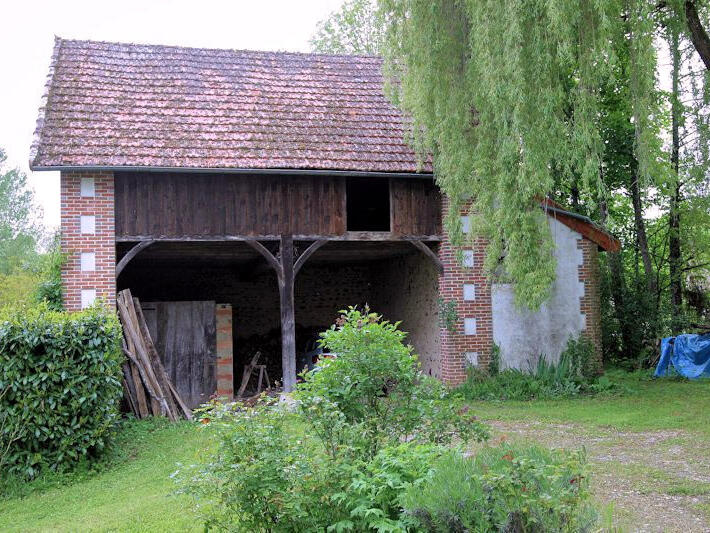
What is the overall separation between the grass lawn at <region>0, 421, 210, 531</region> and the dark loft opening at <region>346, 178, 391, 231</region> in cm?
686

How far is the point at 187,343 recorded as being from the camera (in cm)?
1226

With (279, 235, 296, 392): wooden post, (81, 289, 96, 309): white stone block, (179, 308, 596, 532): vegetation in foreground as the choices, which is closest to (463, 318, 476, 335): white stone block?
(279, 235, 296, 392): wooden post

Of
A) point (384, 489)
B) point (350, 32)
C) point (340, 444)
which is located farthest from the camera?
point (350, 32)

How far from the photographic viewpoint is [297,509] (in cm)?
368

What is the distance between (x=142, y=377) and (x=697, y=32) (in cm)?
857

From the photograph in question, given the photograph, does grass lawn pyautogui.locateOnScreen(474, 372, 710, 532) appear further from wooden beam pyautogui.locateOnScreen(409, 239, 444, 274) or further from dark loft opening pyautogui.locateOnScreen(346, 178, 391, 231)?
dark loft opening pyautogui.locateOnScreen(346, 178, 391, 231)

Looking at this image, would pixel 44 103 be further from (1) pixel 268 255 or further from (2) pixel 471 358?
(2) pixel 471 358

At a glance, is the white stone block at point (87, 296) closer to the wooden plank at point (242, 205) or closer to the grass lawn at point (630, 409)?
the wooden plank at point (242, 205)

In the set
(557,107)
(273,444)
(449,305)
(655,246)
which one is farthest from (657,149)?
(655,246)

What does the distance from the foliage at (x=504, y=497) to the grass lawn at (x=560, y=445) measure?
4.99ft

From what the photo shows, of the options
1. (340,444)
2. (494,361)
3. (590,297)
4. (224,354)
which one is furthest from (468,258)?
(340,444)

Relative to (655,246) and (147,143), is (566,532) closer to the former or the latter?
(147,143)

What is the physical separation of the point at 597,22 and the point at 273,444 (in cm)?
623

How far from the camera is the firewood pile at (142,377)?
1049 cm
